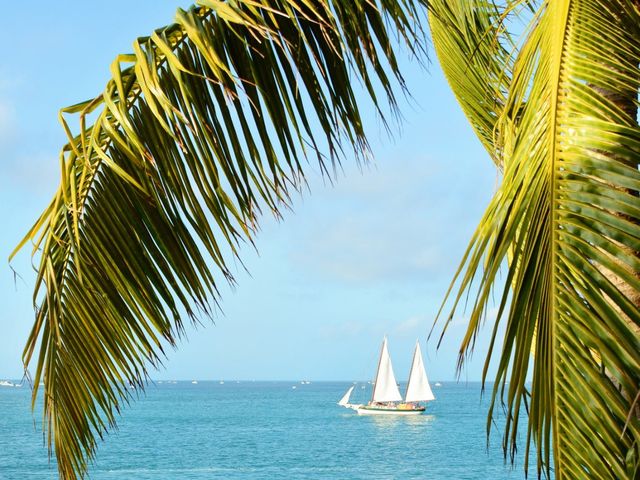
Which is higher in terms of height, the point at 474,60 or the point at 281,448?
the point at 474,60

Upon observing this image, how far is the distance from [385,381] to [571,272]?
77.7m

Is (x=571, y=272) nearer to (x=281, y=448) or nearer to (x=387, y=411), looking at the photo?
(x=281, y=448)

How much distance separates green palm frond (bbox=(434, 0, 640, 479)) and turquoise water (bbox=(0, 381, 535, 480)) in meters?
33.2

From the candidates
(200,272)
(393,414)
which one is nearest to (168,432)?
(393,414)

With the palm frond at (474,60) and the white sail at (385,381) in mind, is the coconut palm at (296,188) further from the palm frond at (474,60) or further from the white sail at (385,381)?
the white sail at (385,381)

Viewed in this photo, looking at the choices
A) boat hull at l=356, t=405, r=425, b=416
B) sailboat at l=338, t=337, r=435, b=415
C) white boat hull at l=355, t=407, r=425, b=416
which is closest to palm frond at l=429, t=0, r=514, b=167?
sailboat at l=338, t=337, r=435, b=415

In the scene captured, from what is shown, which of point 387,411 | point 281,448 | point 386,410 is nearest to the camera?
point 281,448

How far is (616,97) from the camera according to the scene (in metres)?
2.19

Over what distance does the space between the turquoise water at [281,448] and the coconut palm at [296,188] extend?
33053mm

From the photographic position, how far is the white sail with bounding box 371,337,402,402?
7525 centimetres

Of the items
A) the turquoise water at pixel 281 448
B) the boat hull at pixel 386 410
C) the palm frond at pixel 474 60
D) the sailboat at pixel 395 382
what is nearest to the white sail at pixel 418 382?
the sailboat at pixel 395 382

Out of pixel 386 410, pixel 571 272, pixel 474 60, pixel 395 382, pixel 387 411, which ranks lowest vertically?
pixel 387 411

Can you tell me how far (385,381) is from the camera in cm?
7794

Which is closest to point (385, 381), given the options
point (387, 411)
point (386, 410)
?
point (386, 410)
